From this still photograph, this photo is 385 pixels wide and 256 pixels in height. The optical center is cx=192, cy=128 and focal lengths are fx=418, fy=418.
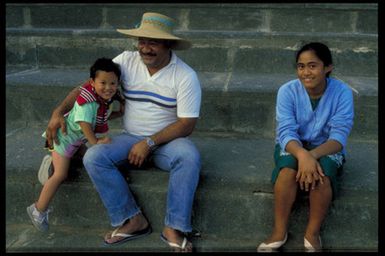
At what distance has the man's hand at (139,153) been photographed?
93.2 inches

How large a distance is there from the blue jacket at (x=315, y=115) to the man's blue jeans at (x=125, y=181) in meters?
0.53

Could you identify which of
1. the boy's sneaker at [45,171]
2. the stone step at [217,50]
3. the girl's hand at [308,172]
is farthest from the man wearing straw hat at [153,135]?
the stone step at [217,50]

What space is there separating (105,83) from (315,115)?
118cm

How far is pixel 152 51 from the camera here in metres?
2.40

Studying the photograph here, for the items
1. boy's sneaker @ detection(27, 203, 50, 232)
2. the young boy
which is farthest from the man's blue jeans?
boy's sneaker @ detection(27, 203, 50, 232)

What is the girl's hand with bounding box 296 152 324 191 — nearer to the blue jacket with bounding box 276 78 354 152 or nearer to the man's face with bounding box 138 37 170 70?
the blue jacket with bounding box 276 78 354 152

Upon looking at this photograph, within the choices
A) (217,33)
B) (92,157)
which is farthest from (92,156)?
(217,33)

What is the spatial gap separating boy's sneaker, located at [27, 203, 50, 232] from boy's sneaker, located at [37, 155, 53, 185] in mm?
163

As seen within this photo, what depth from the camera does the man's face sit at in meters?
2.39

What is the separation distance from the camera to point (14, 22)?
14.0 feet

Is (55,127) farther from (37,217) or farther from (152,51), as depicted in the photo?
(152,51)

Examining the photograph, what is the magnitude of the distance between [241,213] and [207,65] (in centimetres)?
168

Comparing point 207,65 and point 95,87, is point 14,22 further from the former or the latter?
point 95,87

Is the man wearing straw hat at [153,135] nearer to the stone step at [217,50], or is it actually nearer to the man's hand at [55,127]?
the man's hand at [55,127]
